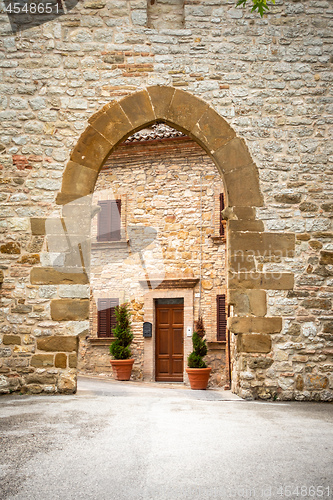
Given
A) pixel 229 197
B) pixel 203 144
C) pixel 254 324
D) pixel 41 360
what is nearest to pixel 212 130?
pixel 203 144

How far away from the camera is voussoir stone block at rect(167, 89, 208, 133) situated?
17.2ft

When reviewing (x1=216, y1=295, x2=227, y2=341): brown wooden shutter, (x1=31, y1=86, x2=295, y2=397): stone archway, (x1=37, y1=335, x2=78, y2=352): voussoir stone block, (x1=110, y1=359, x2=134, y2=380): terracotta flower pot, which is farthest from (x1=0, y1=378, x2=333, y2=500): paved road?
(x1=110, y1=359, x2=134, y2=380): terracotta flower pot

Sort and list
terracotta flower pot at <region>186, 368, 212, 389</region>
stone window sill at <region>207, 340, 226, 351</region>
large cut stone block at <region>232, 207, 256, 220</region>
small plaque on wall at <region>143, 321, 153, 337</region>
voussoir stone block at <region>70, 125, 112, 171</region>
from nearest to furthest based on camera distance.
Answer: large cut stone block at <region>232, 207, 256, 220</region> → voussoir stone block at <region>70, 125, 112, 171</region> → terracotta flower pot at <region>186, 368, 212, 389</region> → stone window sill at <region>207, 340, 226, 351</region> → small plaque on wall at <region>143, 321, 153, 337</region>

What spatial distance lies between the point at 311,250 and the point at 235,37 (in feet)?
8.32

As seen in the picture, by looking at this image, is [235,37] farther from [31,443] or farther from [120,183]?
[120,183]

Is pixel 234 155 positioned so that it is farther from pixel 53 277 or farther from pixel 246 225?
pixel 53 277

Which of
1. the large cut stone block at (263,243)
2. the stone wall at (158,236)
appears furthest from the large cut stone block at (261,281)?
the stone wall at (158,236)

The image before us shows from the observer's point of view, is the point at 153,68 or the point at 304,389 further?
the point at 153,68

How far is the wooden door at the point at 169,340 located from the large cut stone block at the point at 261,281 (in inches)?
270

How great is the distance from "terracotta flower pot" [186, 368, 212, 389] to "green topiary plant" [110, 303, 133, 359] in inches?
76.3

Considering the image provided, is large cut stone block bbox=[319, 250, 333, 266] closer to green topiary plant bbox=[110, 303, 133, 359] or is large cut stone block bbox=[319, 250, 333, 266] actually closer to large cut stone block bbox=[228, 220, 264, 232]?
large cut stone block bbox=[228, 220, 264, 232]

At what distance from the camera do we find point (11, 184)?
5148 mm

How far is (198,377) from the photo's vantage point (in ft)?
32.8

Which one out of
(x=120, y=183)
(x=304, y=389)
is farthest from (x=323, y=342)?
(x=120, y=183)
